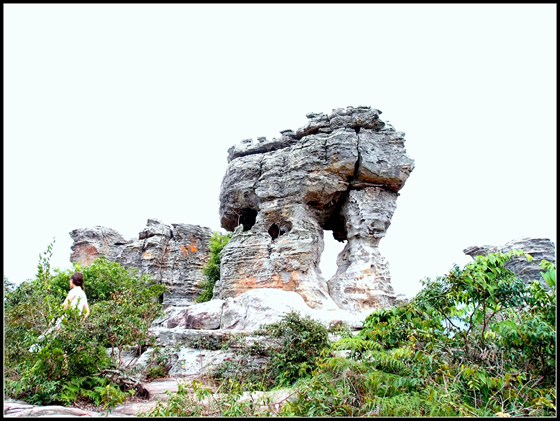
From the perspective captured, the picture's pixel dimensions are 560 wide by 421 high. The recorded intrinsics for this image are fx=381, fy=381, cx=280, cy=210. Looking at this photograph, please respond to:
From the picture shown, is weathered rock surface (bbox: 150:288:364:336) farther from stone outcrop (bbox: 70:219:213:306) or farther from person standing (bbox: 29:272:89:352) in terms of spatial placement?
stone outcrop (bbox: 70:219:213:306)

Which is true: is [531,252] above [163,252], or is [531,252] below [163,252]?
below

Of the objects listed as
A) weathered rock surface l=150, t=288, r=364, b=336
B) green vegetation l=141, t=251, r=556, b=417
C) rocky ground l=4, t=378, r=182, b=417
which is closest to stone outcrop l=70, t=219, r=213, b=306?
weathered rock surface l=150, t=288, r=364, b=336

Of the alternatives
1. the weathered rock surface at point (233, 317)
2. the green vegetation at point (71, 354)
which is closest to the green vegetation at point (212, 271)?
the weathered rock surface at point (233, 317)

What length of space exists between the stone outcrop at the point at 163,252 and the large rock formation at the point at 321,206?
7.21 m

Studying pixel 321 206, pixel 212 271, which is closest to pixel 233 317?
pixel 321 206

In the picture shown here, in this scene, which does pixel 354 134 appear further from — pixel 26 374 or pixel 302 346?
pixel 26 374

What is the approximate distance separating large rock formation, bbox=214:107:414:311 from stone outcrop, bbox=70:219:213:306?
284 inches

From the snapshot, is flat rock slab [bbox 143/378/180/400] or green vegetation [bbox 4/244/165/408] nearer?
green vegetation [bbox 4/244/165/408]

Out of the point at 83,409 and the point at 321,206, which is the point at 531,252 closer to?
the point at 321,206

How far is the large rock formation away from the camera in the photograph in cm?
1529

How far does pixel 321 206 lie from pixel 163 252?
10.7 metres

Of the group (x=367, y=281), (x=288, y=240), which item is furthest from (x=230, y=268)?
(x=367, y=281)

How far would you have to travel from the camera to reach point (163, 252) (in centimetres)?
2258

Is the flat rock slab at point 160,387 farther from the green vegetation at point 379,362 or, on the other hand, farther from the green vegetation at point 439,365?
the green vegetation at point 439,365
